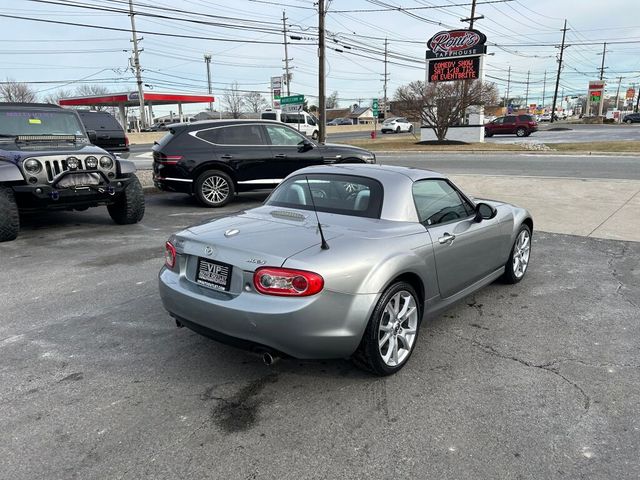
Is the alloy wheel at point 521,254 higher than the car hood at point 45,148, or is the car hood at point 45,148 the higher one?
the car hood at point 45,148

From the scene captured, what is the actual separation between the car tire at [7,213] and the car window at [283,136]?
16.8 ft

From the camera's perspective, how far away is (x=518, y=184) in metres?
12.9

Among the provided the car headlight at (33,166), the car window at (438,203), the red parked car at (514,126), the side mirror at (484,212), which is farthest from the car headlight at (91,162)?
the red parked car at (514,126)

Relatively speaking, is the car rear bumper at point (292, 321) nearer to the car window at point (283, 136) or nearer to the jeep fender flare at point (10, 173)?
the jeep fender flare at point (10, 173)

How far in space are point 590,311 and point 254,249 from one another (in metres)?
3.33

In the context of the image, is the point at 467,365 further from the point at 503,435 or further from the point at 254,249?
the point at 254,249

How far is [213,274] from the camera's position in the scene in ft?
10.9

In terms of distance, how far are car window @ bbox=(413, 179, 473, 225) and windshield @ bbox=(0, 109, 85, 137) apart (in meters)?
7.02

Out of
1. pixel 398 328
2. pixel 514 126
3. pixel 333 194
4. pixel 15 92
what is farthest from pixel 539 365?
pixel 15 92

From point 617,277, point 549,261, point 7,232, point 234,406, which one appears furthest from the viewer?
point 7,232

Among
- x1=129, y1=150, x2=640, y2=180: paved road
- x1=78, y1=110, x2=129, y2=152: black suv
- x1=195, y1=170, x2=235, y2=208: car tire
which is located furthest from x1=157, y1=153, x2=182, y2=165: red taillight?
x1=129, y1=150, x2=640, y2=180: paved road

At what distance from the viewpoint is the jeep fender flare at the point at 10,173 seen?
23.0 feet

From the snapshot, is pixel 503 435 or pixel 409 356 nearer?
pixel 503 435

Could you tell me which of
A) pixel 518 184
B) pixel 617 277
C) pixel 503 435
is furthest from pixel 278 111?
pixel 503 435
